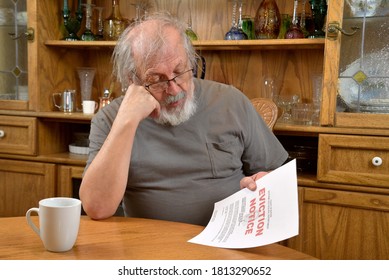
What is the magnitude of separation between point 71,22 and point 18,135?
27.5 inches

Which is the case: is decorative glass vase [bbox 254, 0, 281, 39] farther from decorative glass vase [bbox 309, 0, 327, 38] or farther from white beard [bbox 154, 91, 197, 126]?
white beard [bbox 154, 91, 197, 126]

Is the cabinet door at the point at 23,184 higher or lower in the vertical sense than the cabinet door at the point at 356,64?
lower

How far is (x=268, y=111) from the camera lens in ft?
6.45

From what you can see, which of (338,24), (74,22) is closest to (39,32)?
(74,22)

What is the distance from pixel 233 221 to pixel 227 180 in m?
0.42

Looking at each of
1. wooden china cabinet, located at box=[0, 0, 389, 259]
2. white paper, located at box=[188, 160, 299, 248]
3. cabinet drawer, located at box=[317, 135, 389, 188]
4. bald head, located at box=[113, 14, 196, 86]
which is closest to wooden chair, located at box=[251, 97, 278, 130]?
wooden china cabinet, located at box=[0, 0, 389, 259]

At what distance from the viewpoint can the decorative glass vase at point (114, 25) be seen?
251 cm

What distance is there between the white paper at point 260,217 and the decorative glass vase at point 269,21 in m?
1.31

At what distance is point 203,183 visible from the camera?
1377mm

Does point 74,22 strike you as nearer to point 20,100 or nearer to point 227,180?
point 20,100

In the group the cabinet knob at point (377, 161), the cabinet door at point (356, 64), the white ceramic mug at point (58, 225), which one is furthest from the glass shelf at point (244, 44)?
the white ceramic mug at point (58, 225)

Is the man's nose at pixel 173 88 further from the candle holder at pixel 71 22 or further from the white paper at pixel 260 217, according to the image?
the candle holder at pixel 71 22

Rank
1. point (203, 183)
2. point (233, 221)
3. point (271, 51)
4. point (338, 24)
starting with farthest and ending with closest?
point (271, 51)
point (338, 24)
point (203, 183)
point (233, 221)

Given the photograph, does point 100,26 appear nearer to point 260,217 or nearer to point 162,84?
point 162,84
